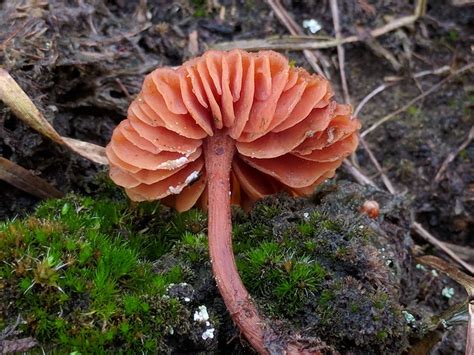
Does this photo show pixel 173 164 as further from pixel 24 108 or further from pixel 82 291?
pixel 24 108

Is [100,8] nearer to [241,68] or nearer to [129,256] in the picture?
[241,68]

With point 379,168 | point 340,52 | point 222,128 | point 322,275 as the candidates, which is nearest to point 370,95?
point 340,52

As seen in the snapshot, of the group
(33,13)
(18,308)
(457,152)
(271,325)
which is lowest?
(457,152)

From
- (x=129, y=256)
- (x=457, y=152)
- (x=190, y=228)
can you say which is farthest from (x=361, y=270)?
(x=457, y=152)

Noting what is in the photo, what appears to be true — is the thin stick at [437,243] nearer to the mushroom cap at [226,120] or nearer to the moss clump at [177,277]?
the moss clump at [177,277]

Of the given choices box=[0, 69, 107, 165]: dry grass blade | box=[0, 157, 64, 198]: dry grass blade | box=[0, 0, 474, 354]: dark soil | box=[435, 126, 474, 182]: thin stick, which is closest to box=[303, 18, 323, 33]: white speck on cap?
box=[0, 0, 474, 354]: dark soil

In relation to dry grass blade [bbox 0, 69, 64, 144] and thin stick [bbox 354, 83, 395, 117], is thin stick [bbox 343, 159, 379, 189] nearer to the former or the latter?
thin stick [bbox 354, 83, 395, 117]
